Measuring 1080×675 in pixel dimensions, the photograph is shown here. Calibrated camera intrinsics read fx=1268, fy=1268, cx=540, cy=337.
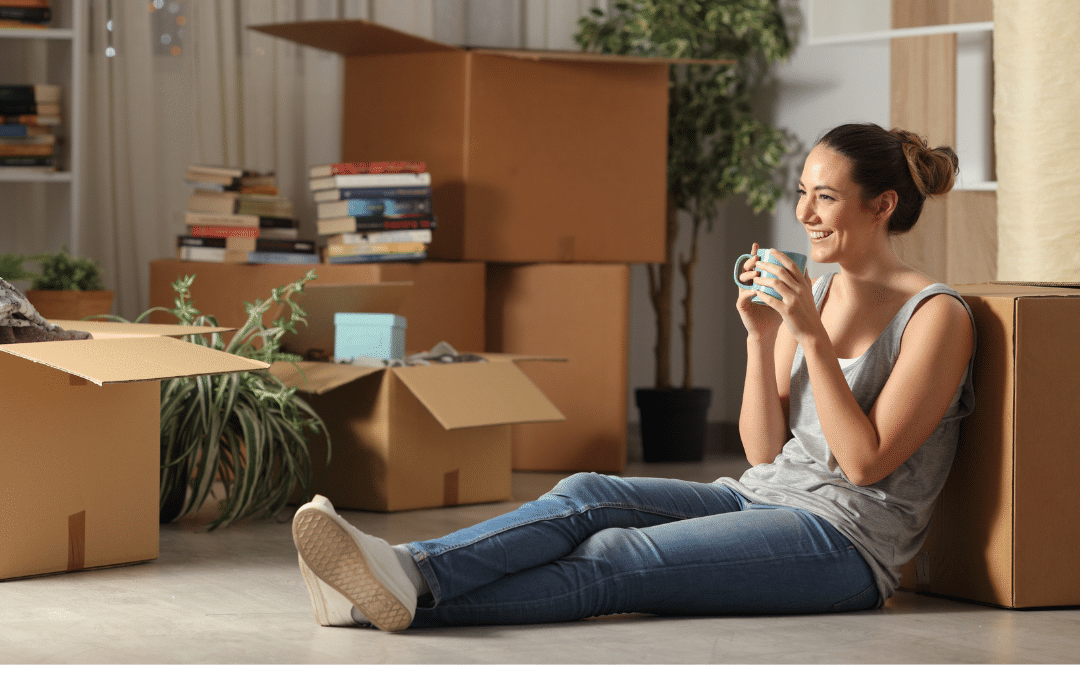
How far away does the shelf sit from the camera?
2938 millimetres

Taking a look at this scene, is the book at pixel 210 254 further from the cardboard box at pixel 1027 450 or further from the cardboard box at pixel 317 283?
the cardboard box at pixel 1027 450

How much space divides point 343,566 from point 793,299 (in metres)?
0.70

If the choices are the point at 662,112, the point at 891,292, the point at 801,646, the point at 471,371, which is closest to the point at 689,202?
the point at 662,112

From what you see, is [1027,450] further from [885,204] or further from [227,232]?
[227,232]

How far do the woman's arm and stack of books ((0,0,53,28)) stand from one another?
8.32ft

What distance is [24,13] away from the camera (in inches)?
133

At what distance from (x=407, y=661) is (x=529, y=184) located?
88.6 inches

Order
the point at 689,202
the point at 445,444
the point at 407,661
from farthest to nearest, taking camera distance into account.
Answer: the point at 689,202 → the point at 445,444 → the point at 407,661

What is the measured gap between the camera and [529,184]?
3613mm

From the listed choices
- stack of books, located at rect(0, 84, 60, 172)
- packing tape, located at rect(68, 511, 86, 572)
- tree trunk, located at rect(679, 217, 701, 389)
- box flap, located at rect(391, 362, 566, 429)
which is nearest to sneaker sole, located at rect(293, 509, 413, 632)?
packing tape, located at rect(68, 511, 86, 572)

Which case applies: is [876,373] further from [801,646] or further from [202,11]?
[202,11]

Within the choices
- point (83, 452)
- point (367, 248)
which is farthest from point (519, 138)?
point (83, 452)

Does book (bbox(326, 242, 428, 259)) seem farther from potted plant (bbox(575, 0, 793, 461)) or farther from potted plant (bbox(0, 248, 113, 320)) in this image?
potted plant (bbox(575, 0, 793, 461))

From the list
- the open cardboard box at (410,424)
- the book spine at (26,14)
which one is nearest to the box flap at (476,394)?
the open cardboard box at (410,424)
